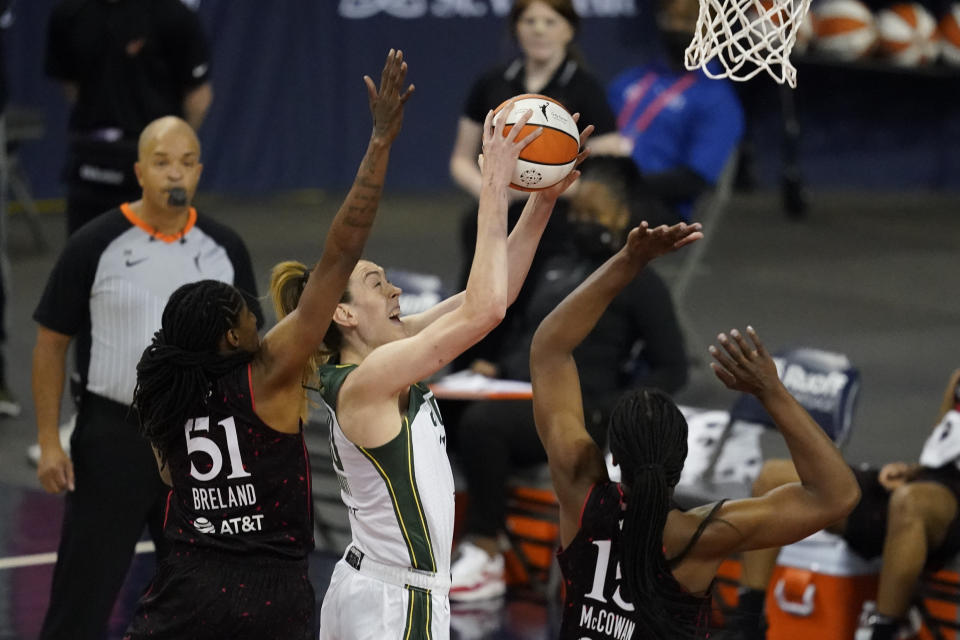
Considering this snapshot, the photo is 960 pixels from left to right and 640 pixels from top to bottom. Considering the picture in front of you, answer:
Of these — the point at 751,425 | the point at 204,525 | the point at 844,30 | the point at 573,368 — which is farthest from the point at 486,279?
the point at 844,30

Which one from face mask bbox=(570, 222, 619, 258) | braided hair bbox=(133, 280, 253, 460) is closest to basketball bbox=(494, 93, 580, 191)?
braided hair bbox=(133, 280, 253, 460)

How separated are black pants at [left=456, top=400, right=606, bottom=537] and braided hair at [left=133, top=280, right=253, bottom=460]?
242cm

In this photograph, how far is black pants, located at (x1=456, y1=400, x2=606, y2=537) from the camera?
6.25 m

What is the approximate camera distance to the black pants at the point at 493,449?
6246mm

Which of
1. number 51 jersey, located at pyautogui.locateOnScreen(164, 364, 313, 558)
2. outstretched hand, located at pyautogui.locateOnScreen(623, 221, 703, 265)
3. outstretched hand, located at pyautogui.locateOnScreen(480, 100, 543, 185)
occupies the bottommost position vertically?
number 51 jersey, located at pyautogui.locateOnScreen(164, 364, 313, 558)

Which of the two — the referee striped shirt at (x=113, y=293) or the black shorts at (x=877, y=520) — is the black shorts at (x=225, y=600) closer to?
the referee striped shirt at (x=113, y=293)

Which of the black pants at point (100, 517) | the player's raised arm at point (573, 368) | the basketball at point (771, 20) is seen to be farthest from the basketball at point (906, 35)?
the player's raised arm at point (573, 368)

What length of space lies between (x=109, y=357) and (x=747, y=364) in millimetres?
2316

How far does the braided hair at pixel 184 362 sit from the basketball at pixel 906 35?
499 inches

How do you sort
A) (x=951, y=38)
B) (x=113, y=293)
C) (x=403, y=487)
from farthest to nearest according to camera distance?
(x=951, y=38) → (x=113, y=293) → (x=403, y=487)

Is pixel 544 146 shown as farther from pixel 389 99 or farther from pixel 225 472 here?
pixel 225 472

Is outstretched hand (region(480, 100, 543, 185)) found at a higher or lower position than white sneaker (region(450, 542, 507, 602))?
higher

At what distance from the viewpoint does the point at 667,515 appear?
141 inches

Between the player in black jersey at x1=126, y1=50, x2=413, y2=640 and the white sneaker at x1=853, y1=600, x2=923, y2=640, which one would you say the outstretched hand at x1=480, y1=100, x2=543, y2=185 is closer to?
the player in black jersey at x1=126, y1=50, x2=413, y2=640
